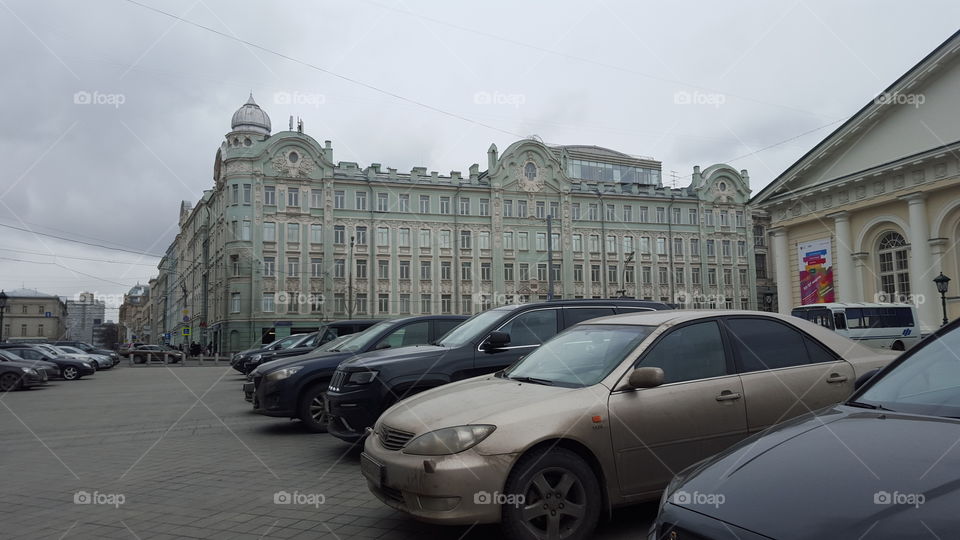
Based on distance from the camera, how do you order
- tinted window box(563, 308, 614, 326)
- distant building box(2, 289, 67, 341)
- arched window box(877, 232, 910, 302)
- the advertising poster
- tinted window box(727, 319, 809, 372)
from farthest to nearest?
distant building box(2, 289, 67, 341) → the advertising poster → arched window box(877, 232, 910, 302) → tinted window box(563, 308, 614, 326) → tinted window box(727, 319, 809, 372)

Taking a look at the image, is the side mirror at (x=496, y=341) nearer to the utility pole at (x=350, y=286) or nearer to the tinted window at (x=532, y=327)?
the tinted window at (x=532, y=327)

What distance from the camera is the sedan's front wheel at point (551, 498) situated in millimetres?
3914

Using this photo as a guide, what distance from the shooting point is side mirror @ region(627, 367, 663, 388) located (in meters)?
4.22

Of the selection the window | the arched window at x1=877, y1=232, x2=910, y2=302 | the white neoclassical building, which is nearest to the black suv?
the white neoclassical building

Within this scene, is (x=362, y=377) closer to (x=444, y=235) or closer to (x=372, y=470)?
(x=372, y=470)

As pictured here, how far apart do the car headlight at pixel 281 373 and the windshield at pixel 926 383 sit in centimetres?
797

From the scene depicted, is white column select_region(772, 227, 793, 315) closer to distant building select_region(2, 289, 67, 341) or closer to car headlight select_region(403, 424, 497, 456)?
car headlight select_region(403, 424, 497, 456)

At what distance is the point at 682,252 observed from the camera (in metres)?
61.7

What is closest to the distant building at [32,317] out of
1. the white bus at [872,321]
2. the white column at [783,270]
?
the white column at [783,270]

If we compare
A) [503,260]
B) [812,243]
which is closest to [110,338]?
[503,260]

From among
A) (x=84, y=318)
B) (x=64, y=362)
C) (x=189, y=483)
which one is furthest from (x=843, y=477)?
(x=84, y=318)

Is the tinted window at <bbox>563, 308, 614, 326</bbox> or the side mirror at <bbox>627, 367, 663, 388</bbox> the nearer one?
the side mirror at <bbox>627, 367, 663, 388</bbox>

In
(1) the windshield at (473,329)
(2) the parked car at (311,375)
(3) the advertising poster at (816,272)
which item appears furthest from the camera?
(3) the advertising poster at (816,272)

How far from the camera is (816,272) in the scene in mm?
31672
